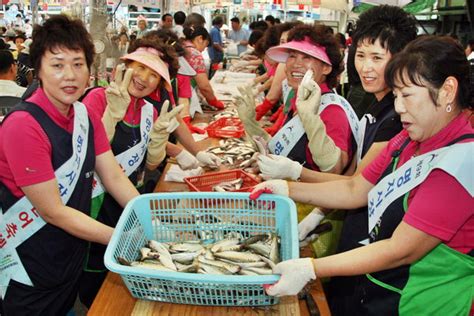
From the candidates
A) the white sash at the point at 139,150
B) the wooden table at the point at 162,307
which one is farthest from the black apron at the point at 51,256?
the white sash at the point at 139,150

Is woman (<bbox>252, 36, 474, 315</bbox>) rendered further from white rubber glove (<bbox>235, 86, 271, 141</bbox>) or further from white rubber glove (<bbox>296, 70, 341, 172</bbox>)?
white rubber glove (<bbox>235, 86, 271, 141</bbox>)

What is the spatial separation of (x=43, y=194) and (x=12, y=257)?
48 cm

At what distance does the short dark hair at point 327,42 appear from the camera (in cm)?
317

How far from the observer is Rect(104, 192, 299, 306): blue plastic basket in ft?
6.12

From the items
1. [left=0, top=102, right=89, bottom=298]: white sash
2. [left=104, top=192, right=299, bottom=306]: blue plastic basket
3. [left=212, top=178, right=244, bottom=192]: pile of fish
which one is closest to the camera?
[left=104, top=192, right=299, bottom=306]: blue plastic basket

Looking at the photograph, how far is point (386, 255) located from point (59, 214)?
4.78 ft

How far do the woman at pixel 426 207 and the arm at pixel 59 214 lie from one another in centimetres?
90

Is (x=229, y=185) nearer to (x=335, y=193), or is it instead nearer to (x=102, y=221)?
(x=102, y=221)

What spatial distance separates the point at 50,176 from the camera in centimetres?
208

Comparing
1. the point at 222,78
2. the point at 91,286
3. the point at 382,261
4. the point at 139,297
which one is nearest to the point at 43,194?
the point at 139,297

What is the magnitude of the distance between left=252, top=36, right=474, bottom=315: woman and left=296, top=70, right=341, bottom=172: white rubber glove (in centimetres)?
81

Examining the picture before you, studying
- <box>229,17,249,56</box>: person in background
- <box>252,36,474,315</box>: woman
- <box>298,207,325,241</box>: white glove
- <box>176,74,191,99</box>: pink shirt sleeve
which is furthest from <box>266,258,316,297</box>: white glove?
<box>229,17,249,56</box>: person in background

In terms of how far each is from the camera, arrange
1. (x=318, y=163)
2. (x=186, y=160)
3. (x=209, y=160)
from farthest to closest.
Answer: (x=209, y=160) < (x=186, y=160) < (x=318, y=163)

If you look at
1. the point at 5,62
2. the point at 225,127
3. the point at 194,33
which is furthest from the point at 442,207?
the point at 194,33
